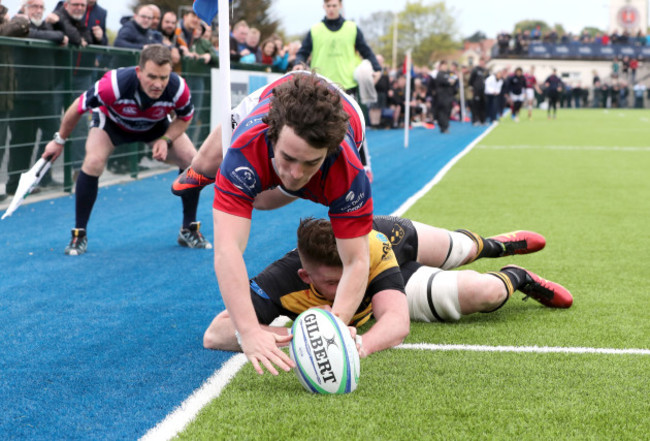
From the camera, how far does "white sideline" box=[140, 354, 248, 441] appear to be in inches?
126

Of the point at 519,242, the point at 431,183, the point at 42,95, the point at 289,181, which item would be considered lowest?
the point at 431,183

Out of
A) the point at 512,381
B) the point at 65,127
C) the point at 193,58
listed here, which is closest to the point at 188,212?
the point at 65,127

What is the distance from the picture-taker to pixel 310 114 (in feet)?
10.5

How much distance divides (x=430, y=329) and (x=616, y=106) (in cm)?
5901

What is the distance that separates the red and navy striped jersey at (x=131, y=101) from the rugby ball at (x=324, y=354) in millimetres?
4162

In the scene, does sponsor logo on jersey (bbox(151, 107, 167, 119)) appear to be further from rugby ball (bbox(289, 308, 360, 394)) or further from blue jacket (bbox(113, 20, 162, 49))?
blue jacket (bbox(113, 20, 162, 49))

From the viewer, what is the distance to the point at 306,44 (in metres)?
11.3

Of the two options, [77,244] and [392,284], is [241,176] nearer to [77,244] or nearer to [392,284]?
[392,284]

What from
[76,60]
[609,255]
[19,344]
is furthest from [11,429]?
[76,60]

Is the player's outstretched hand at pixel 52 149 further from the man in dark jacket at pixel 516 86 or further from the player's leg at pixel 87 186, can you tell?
the man in dark jacket at pixel 516 86

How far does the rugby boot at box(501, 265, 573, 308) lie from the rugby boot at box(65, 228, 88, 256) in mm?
3875

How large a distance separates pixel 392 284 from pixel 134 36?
9.35 m

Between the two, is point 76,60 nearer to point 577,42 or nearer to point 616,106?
point 616,106

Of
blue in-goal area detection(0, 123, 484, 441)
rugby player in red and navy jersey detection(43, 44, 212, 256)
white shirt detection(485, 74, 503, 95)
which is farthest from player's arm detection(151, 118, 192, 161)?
white shirt detection(485, 74, 503, 95)
